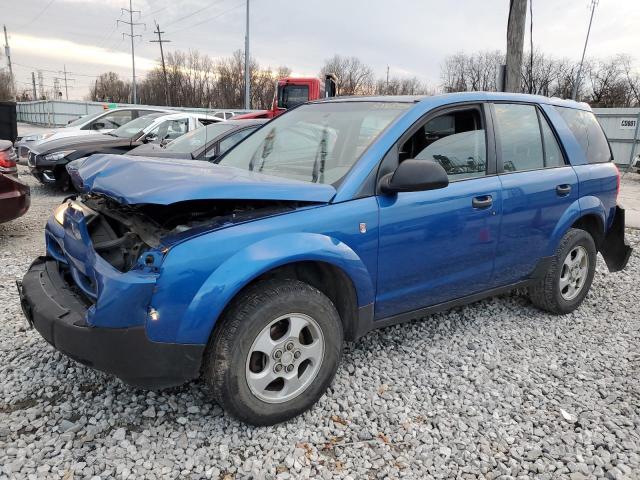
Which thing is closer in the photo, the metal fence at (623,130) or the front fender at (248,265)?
the front fender at (248,265)

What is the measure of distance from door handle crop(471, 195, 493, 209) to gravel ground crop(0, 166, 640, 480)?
1.05 metres

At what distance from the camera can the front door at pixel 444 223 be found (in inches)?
114

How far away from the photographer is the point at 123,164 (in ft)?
9.01

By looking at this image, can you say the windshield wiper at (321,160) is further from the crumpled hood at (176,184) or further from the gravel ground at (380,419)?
the gravel ground at (380,419)

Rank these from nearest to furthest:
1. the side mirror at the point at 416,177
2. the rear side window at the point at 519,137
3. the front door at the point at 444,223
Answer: the side mirror at the point at 416,177, the front door at the point at 444,223, the rear side window at the point at 519,137

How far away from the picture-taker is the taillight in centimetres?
557

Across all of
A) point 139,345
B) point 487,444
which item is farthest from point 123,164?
point 487,444

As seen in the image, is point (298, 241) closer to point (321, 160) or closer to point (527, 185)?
point (321, 160)

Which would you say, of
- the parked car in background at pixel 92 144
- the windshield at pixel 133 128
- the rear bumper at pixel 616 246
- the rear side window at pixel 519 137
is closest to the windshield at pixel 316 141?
the rear side window at pixel 519 137

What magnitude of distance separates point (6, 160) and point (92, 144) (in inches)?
139

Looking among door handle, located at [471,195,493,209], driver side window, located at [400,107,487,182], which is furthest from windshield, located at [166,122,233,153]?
door handle, located at [471,195,493,209]

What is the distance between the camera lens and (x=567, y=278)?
4.23 m

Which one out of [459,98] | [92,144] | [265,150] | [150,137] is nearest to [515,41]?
[459,98]

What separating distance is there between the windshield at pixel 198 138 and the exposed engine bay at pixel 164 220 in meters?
4.83
